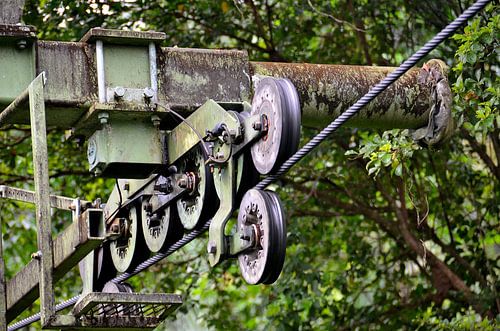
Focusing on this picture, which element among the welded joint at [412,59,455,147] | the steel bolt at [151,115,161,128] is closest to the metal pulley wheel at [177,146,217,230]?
the steel bolt at [151,115,161,128]

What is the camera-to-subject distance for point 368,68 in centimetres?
561

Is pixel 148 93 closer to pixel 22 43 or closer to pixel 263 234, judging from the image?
pixel 22 43

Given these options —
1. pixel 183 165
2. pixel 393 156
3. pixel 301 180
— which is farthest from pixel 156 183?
pixel 301 180

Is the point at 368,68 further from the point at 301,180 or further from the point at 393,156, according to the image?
the point at 301,180

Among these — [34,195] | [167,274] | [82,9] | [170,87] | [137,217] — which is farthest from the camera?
[167,274]

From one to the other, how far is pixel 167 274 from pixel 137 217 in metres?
4.16

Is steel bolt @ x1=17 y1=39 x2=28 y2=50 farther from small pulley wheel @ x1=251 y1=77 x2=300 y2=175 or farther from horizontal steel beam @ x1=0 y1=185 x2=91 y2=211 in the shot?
small pulley wheel @ x1=251 y1=77 x2=300 y2=175

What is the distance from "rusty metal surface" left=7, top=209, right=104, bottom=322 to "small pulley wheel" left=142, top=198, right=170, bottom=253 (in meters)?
0.79

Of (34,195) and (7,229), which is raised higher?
(7,229)

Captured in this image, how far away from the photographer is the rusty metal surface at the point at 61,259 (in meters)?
4.58

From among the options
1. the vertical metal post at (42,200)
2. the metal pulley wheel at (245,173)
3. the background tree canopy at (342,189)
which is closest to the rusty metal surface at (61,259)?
the vertical metal post at (42,200)

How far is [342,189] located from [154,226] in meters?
3.89

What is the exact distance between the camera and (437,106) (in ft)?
18.5

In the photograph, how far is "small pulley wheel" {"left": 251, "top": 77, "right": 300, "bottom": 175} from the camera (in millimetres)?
4461
